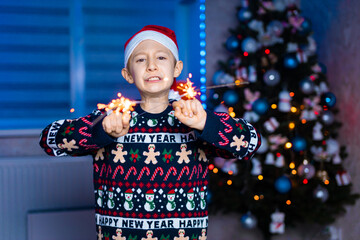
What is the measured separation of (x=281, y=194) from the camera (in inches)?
118

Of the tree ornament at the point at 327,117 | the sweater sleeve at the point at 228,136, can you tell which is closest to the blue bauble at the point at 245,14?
the tree ornament at the point at 327,117


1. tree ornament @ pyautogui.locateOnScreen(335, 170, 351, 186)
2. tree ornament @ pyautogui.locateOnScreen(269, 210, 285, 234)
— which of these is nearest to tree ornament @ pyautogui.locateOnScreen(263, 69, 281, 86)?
tree ornament @ pyautogui.locateOnScreen(335, 170, 351, 186)

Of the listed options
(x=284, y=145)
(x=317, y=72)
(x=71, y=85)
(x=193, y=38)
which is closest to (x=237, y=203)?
(x=284, y=145)

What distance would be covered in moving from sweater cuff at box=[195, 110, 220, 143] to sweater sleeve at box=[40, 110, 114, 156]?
268mm

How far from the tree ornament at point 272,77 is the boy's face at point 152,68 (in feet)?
5.18

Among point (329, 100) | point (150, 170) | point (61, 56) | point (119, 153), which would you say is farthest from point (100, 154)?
point (61, 56)

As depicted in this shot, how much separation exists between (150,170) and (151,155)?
46mm

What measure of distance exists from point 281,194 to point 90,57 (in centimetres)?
176

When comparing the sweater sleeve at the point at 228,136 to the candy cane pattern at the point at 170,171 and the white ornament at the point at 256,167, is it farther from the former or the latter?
the white ornament at the point at 256,167

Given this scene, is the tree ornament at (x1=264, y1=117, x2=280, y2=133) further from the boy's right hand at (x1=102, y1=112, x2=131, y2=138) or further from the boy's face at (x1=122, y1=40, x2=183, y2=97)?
the boy's right hand at (x1=102, y1=112, x2=131, y2=138)

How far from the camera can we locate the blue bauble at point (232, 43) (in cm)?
307

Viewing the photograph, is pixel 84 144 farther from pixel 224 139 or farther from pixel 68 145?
pixel 224 139

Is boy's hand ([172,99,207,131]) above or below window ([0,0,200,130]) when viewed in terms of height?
below

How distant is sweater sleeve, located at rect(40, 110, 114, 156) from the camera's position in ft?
4.23
